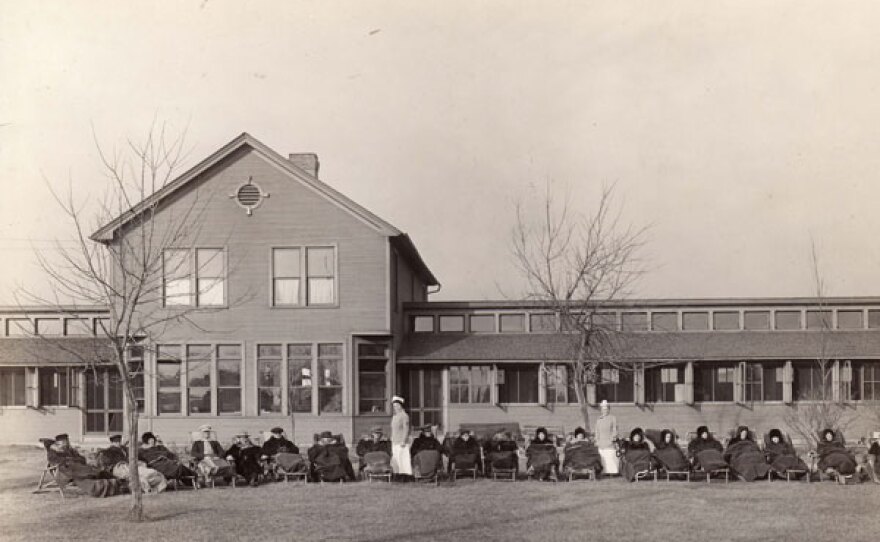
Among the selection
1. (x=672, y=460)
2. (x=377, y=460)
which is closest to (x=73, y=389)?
(x=377, y=460)

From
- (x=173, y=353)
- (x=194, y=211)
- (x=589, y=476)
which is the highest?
(x=194, y=211)

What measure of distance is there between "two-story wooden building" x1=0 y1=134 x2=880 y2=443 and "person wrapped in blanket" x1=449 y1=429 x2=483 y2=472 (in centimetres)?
880

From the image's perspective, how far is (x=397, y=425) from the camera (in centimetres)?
2073

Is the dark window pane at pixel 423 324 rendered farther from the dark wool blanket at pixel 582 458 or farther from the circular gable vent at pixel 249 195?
the dark wool blanket at pixel 582 458

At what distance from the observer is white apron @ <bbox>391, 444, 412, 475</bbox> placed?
20.6 m

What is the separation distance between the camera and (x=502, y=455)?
67.8ft

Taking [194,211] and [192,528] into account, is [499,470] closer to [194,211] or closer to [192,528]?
[192,528]

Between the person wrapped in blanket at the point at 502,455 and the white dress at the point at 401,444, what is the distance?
69.4 inches

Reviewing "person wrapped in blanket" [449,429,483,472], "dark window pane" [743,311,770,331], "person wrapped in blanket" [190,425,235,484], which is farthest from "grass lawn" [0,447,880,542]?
"dark window pane" [743,311,770,331]

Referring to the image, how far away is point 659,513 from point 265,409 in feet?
56.4

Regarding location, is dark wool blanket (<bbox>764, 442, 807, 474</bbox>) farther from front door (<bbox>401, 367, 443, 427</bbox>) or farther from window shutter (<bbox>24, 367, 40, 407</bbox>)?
window shutter (<bbox>24, 367, 40, 407</bbox>)

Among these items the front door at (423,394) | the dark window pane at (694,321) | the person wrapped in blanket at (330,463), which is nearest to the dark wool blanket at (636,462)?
the person wrapped in blanket at (330,463)

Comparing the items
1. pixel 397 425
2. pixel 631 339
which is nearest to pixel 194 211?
pixel 397 425

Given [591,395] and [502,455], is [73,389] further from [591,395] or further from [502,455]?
[502,455]
